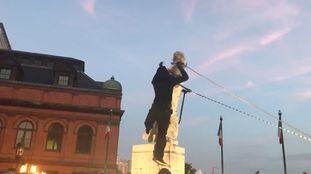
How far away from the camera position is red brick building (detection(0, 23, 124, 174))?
32.1 meters

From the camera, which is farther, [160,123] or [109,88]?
[109,88]

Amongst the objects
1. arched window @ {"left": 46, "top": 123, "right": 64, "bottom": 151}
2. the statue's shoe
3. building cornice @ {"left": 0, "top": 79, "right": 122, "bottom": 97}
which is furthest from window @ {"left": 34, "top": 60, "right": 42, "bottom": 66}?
the statue's shoe

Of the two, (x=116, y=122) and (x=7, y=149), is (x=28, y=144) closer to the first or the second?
(x=7, y=149)

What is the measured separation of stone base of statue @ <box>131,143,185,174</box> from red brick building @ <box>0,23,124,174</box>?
77.3ft

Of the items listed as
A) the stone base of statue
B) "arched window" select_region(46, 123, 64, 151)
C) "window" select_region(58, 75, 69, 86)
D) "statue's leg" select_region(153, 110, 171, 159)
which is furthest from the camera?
"window" select_region(58, 75, 69, 86)

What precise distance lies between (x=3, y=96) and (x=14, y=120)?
8.19ft

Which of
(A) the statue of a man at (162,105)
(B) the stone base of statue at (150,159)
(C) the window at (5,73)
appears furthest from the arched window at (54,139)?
(A) the statue of a man at (162,105)

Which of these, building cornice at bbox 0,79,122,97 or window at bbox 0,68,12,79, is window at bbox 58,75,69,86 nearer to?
building cornice at bbox 0,79,122,97

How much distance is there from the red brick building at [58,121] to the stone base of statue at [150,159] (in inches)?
927

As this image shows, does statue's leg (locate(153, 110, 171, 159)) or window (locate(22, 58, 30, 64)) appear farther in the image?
window (locate(22, 58, 30, 64))

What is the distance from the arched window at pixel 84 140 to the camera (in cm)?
3303

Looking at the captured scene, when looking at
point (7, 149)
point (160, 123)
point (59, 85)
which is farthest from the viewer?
point (59, 85)

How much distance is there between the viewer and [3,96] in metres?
33.2

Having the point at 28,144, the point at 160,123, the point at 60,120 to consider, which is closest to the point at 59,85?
the point at 60,120
